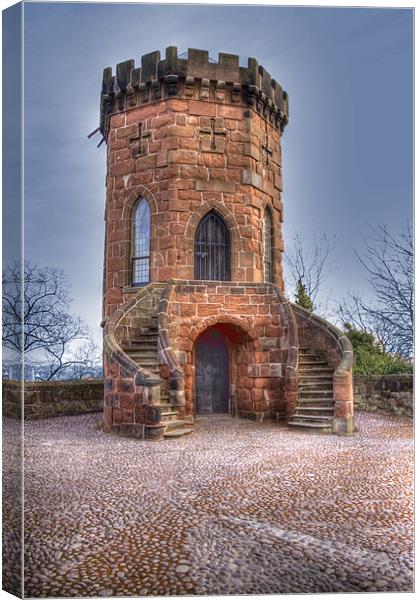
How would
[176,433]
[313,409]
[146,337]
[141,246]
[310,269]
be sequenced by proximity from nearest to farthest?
1. [176,433]
2. [313,409]
3. [146,337]
4. [141,246]
5. [310,269]

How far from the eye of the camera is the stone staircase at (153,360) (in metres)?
11.4

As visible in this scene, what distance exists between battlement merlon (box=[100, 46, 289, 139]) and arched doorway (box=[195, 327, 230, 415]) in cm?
624

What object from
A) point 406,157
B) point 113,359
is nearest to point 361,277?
point 406,157

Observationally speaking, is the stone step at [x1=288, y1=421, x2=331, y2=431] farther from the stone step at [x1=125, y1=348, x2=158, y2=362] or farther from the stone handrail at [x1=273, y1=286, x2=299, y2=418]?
the stone step at [x1=125, y1=348, x2=158, y2=362]

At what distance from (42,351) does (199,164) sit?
6.21 metres

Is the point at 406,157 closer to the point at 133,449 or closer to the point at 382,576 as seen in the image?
the point at 382,576

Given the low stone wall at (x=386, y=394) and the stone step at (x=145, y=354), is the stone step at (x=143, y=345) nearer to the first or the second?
the stone step at (x=145, y=354)

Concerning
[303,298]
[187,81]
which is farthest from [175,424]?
[303,298]

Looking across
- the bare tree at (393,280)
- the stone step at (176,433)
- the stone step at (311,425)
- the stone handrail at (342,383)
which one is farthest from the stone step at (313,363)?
the bare tree at (393,280)

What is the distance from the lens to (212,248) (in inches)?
584

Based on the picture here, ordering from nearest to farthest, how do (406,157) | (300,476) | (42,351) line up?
(406,157) → (300,476) → (42,351)

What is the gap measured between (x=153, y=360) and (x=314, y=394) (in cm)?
390

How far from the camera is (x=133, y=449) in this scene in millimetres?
9477

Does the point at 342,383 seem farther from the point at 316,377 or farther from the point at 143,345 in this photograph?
the point at 143,345
